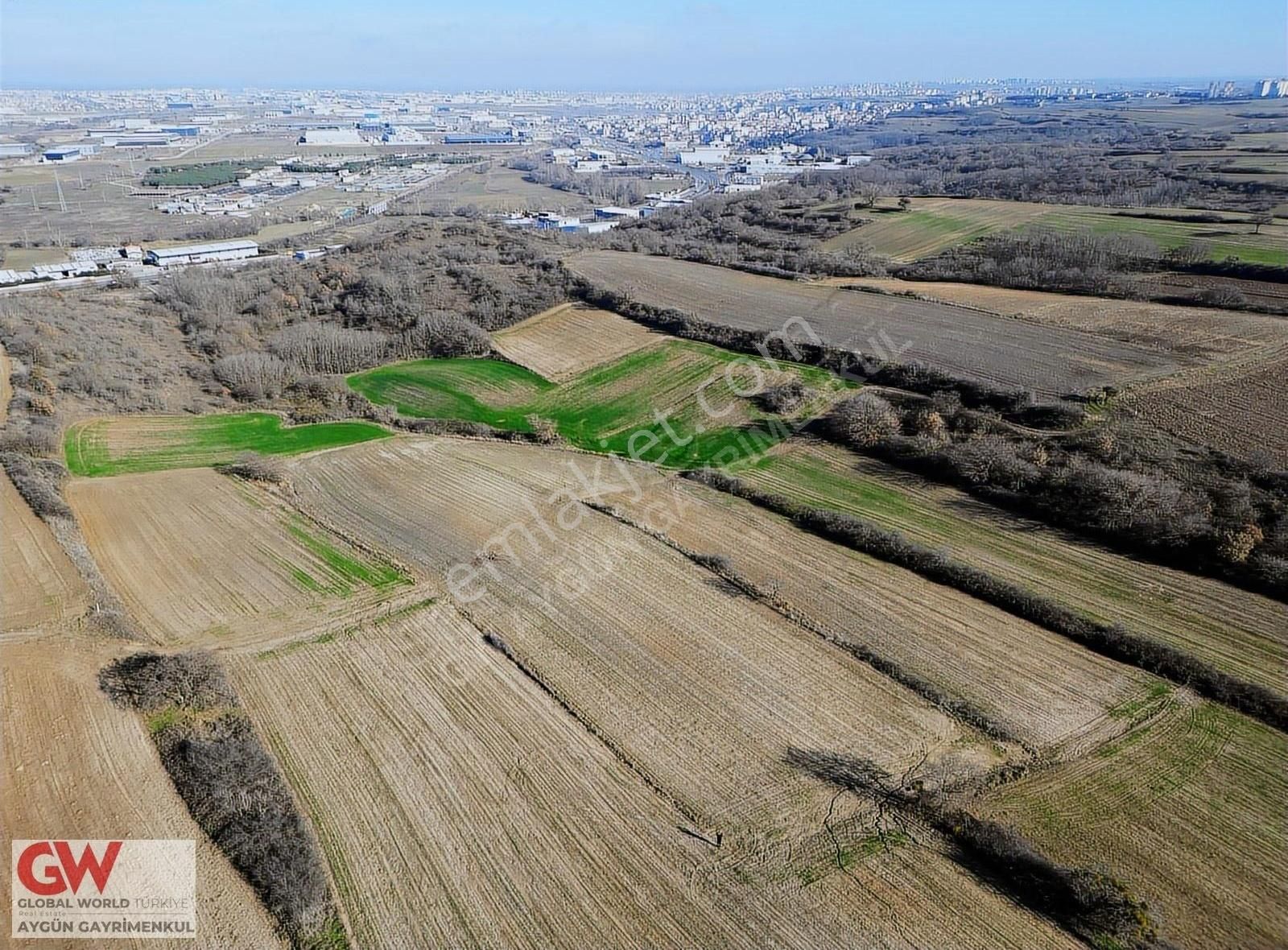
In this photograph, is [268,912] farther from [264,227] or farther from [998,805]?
[264,227]

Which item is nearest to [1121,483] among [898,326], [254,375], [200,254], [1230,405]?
[1230,405]

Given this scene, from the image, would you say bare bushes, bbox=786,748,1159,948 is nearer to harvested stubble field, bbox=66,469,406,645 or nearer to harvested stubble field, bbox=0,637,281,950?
harvested stubble field, bbox=0,637,281,950

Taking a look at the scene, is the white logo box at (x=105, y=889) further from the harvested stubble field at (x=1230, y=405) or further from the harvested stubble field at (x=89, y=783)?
the harvested stubble field at (x=1230, y=405)

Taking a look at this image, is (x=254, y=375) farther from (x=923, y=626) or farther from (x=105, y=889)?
(x=923, y=626)

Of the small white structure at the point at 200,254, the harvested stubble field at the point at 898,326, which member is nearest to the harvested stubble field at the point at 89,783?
the harvested stubble field at the point at 898,326

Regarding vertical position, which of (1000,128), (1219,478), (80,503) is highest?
(1000,128)

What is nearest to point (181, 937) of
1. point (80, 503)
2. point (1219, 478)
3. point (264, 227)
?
point (80, 503)
